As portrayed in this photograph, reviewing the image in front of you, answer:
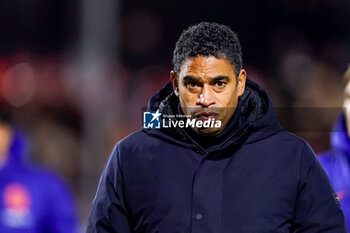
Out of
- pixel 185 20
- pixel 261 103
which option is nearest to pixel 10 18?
pixel 185 20

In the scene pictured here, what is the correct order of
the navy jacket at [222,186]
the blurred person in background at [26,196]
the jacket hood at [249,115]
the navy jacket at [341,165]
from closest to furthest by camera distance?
the navy jacket at [222,186]
the jacket hood at [249,115]
the navy jacket at [341,165]
the blurred person in background at [26,196]

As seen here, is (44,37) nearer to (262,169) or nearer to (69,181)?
(69,181)

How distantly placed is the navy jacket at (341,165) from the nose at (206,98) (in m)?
0.98

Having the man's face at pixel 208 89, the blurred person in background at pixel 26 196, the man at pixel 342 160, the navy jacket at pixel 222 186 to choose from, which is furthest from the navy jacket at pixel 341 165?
the blurred person in background at pixel 26 196

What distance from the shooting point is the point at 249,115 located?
2.19 meters

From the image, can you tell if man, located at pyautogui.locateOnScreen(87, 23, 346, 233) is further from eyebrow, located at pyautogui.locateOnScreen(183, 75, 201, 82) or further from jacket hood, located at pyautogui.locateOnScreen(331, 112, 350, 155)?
jacket hood, located at pyautogui.locateOnScreen(331, 112, 350, 155)

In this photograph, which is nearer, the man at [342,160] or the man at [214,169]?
the man at [214,169]

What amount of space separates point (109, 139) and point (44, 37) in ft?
4.39

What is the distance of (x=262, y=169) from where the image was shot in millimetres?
2102

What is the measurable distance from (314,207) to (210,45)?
548 mm

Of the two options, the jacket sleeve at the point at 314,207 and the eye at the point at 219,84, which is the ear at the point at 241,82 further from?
the jacket sleeve at the point at 314,207

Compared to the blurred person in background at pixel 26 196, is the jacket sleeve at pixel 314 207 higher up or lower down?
higher up

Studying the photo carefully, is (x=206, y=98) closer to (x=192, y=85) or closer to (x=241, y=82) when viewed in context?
(x=192, y=85)

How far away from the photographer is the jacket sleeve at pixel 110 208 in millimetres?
2137
